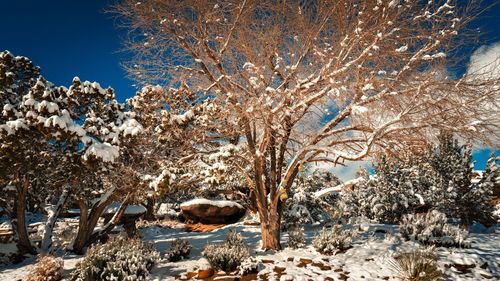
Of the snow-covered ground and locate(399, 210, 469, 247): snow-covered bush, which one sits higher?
locate(399, 210, 469, 247): snow-covered bush

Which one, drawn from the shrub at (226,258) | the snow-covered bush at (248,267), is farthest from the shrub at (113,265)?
the snow-covered bush at (248,267)

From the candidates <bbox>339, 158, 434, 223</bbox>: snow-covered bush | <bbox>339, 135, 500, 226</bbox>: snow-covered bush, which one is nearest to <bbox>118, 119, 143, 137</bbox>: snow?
<bbox>339, 135, 500, 226</bbox>: snow-covered bush

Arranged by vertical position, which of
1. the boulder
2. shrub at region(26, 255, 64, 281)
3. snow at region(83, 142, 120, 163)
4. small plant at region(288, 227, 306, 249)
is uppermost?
snow at region(83, 142, 120, 163)

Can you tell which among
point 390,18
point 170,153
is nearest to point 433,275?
point 390,18

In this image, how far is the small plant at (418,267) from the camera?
21.0ft

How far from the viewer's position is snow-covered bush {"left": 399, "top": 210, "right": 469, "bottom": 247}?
881cm

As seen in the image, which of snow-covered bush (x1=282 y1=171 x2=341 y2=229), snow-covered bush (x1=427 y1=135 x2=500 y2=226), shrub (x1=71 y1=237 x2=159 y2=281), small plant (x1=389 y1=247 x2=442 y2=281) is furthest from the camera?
snow-covered bush (x1=282 y1=171 x2=341 y2=229)

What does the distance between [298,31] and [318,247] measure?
266 inches

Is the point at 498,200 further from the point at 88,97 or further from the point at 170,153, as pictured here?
the point at 88,97

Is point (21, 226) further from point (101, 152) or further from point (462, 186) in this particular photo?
point (462, 186)

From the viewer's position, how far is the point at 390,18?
7.27m

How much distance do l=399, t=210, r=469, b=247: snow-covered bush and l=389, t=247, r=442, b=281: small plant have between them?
2049 millimetres

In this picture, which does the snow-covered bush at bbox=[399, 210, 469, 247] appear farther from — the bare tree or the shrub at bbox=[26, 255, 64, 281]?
the shrub at bbox=[26, 255, 64, 281]

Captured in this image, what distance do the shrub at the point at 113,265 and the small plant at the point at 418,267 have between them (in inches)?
260
